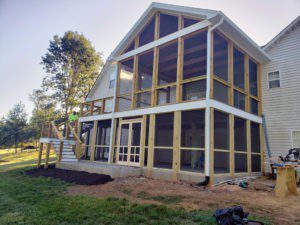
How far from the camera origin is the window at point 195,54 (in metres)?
10.1

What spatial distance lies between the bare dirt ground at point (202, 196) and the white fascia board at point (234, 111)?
2.95 metres

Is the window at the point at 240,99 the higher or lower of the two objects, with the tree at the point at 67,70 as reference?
lower

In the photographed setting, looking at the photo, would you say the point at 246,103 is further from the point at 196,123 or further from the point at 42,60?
the point at 42,60

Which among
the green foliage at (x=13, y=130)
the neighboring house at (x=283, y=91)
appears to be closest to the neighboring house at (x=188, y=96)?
the neighboring house at (x=283, y=91)

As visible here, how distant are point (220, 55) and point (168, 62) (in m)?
2.90

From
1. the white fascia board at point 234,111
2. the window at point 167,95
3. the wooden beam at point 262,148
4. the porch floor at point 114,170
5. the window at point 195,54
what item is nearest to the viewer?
the white fascia board at point 234,111

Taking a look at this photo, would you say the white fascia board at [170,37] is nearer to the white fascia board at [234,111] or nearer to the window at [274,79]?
the white fascia board at [234,111]

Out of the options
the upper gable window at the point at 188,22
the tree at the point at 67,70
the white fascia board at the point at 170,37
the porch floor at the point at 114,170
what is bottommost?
the porch floor at the point at 114,170

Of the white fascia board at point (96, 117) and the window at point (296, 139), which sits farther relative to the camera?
the white fascia board at point (96, 117)

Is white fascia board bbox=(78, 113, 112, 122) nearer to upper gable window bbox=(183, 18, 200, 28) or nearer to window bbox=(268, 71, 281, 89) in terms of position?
upper gable window bbox=(183, 18, 200, 28)

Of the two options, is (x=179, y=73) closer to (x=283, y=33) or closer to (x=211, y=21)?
(x=211, y=21)

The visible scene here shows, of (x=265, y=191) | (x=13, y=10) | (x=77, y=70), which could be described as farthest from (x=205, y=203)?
(x=77, y=70)

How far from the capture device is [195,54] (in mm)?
11258

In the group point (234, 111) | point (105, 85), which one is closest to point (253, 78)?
point (234, 111)
